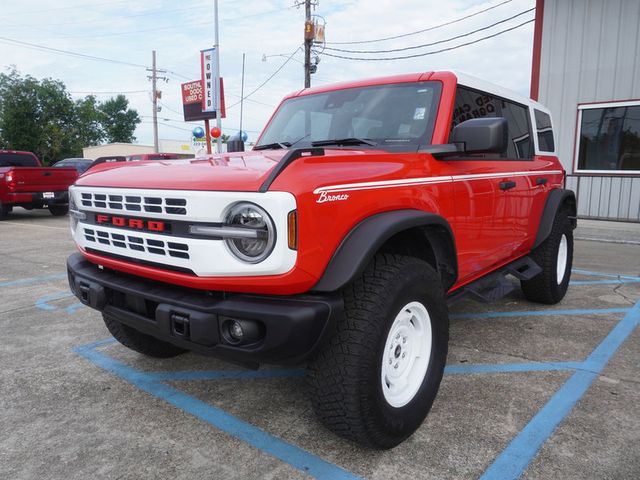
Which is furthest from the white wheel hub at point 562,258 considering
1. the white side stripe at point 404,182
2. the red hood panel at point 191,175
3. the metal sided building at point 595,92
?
the metal sided building at point 595,92

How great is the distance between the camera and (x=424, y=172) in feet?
8.58

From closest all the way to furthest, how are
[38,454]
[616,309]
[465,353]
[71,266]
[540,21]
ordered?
[38,454] < [71,266] < [465,353] < [616,309] < [540,21]

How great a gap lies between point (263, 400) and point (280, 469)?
2.21 ft

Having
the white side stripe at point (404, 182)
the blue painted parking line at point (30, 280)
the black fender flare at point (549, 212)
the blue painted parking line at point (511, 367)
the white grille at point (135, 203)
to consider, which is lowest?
the blue painted parking line at point (30, 280)

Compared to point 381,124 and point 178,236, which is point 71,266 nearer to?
point 178,236

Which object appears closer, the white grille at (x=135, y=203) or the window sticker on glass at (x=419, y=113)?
the white grille at (x=135, y=203)

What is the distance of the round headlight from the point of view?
192cm

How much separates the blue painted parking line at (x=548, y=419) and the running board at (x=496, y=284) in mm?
709

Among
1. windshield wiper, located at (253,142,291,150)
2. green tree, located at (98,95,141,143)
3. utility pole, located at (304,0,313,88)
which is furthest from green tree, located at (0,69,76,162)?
windshield wiper, located at (253,142,291,150)

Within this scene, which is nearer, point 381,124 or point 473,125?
point 473,125

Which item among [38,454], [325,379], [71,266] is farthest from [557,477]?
[71,266]

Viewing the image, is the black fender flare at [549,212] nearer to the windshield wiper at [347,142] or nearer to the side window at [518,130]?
the side window at [518,130]

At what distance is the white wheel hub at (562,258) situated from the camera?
486 cm

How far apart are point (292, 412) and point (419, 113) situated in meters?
1.93
